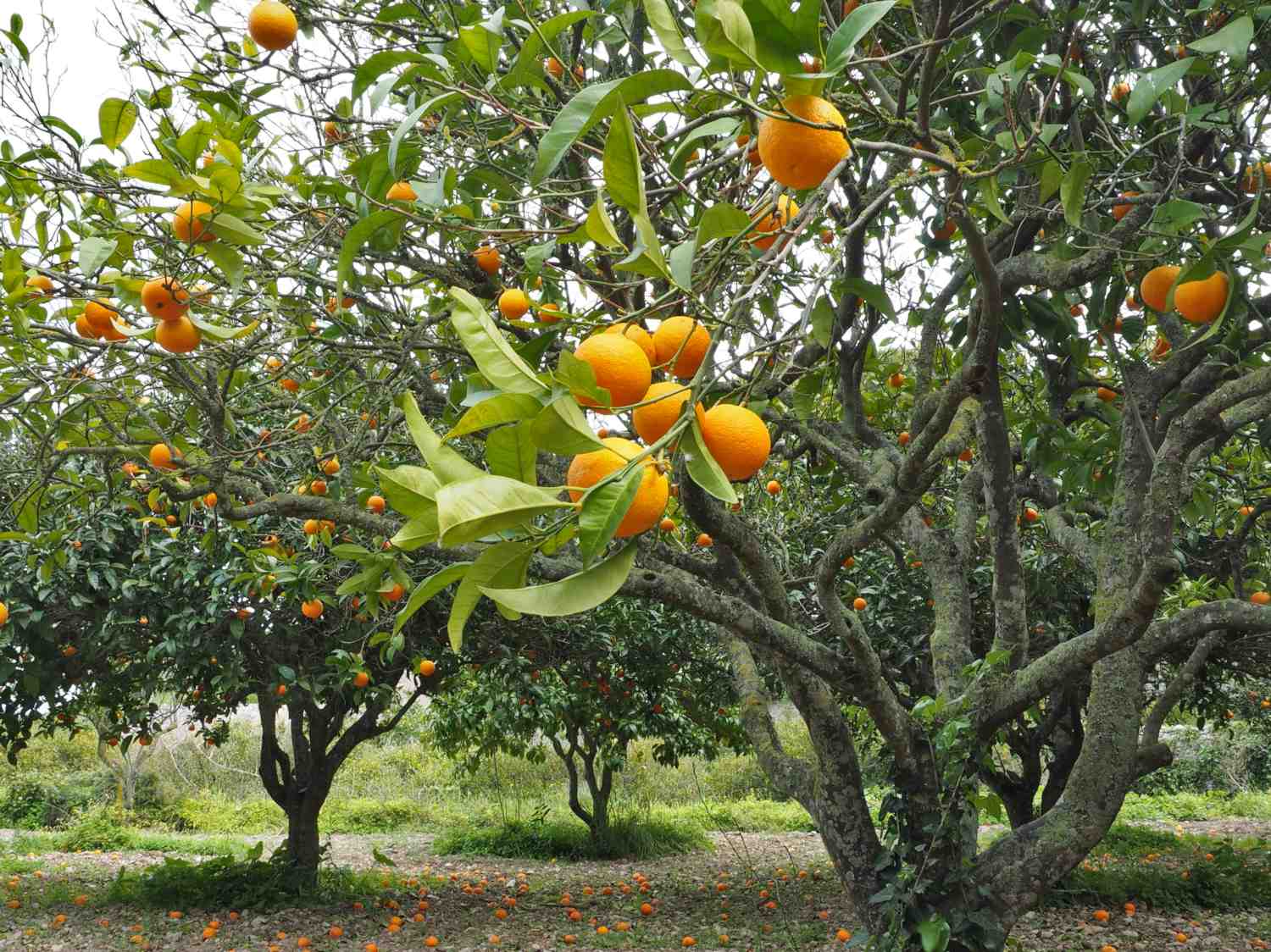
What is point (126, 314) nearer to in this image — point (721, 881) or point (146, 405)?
point (146, 405)

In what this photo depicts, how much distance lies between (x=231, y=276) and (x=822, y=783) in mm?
2521

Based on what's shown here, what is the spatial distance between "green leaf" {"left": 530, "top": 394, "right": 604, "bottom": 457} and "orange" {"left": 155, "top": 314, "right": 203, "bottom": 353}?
43.4 inches

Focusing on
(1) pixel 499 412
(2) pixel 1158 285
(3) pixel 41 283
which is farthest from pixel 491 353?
(3) pixel 41 283

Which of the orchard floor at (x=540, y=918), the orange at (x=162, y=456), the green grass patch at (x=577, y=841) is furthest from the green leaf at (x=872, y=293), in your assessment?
the green grass patch at (x=577, y=841)

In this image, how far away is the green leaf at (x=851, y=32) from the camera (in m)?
0.73

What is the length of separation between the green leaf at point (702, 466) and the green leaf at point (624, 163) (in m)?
0.17

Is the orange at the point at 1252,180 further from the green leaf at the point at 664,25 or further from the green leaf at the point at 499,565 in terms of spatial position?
the green leaf at the point at 499,565

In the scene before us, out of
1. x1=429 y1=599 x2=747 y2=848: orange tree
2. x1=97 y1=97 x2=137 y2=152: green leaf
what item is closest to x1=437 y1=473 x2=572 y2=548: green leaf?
x1=97 y1=97 x2=137 y2=152: green leaf

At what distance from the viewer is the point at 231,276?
53.8 inches

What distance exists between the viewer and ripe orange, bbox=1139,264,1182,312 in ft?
6.34

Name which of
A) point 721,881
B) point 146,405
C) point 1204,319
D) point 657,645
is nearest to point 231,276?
point 1204,319

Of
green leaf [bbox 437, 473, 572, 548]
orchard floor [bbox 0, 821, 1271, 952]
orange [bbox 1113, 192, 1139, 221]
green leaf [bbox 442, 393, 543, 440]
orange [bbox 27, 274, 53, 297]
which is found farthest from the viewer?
orchard floor [bbox 0, 821, 1271, 952]

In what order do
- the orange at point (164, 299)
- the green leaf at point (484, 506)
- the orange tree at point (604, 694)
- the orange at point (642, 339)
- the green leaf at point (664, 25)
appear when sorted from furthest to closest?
the orange tree at point (604, 694)
the orange at point (164, 299)
the orange at point (642, 339)
the green leaf at point (664, 25)
the green leaf at point (484, 506)

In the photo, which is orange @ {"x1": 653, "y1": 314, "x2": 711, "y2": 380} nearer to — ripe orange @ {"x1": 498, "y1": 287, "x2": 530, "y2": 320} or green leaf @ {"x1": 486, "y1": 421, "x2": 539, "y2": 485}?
green leaf @ {"x1": 486, "y1": 421, "x2": 539, "y2": 485}
